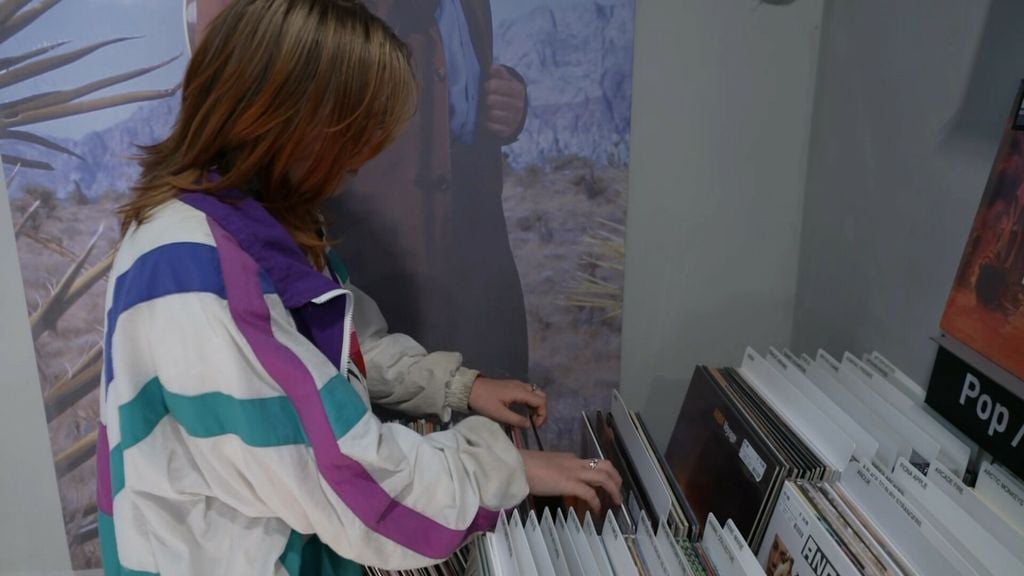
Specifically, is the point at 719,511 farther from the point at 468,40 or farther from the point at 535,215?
the point at 468,40

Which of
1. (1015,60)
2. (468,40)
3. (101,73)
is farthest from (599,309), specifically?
(101,73)

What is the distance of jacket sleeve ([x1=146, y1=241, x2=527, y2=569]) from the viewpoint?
2.30 ft

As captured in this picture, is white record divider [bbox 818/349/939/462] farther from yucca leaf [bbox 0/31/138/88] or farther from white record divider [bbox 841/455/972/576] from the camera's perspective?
yucca leaf [bbox 0/31/138/88]

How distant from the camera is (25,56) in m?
1.19

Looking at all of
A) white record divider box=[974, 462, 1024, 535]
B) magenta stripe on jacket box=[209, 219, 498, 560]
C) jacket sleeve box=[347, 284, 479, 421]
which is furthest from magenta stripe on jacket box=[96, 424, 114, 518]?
white record divider box=[974, 462, 1024, 535]

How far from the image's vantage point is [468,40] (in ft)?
4.00

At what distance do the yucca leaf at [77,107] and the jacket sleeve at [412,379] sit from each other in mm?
513

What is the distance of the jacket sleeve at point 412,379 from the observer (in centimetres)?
113

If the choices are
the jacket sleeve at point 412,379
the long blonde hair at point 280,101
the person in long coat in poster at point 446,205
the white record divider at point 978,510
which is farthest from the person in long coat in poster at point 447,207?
the white record divider at point 978,510

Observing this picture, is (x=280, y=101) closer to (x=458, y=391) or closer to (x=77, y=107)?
(x=458, y=391)

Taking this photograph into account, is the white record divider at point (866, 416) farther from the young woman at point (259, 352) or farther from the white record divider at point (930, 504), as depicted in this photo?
the young woman at point (259, 352)

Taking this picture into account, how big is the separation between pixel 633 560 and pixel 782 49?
2.98 feet

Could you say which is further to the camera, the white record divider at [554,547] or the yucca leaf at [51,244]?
the yucca leaf at [51,244]

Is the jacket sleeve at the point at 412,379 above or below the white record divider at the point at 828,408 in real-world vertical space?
below
